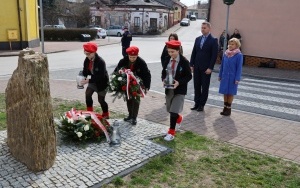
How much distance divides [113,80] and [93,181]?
2.37 metres

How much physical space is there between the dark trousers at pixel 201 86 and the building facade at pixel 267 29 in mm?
9373

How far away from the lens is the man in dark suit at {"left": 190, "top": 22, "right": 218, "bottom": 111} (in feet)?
24.8

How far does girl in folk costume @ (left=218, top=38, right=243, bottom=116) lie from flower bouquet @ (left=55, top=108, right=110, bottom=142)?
10.9 feet

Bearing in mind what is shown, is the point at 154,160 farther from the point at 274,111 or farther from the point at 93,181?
the point at 274,111

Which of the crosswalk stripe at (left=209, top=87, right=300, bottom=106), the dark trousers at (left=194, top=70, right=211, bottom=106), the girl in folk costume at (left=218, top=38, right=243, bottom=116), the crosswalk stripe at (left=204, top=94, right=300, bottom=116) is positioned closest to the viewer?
the girl in folk costume at (left=218, top=38, right=243, bottom=116)

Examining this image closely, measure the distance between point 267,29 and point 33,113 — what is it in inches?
561

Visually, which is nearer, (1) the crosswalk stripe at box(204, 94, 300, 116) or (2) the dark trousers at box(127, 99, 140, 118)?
(2) the dark trousers at box(127, 99, 140, 118)

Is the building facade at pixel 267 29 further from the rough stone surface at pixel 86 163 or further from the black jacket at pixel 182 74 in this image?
the rough stone surface at pixel 86 163

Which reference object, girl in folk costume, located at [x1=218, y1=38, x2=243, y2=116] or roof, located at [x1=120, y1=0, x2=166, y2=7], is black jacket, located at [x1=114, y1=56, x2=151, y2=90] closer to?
girl in folk costume, located at [x1=218, y1=38, x2=243, y2=116]

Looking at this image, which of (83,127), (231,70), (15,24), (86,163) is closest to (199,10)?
(15,24)

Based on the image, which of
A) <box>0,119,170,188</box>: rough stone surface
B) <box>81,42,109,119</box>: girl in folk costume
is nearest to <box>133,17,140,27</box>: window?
<box>81,42,109,119</box>: girl in folk costume

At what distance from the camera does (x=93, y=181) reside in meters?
4.17

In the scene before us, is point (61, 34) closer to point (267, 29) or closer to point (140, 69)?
point (267, 29)

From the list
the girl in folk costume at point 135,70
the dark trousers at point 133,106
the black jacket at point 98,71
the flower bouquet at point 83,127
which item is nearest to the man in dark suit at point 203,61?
the girl in folk costume at point 135,70
